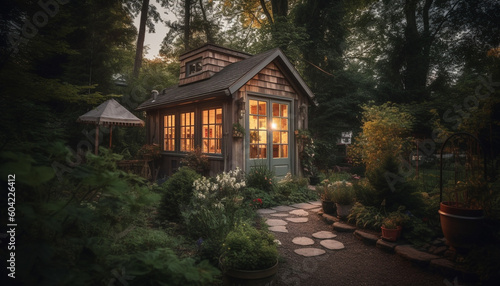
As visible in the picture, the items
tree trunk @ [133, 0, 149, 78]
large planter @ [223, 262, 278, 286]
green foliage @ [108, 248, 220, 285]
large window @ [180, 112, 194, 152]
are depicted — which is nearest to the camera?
green foliage @ [108, 248, 220, 285]

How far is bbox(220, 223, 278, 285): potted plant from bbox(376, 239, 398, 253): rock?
83.6 inches

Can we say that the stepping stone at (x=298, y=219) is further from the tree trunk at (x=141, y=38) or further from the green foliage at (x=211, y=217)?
the tree trunk at (x=141, y=38)

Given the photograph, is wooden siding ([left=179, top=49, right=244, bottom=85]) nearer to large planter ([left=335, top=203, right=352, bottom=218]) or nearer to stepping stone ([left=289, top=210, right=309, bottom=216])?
stepping stone ([left=289, top=210, right=309, bottom=216])

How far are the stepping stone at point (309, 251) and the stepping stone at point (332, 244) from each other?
0.75ft

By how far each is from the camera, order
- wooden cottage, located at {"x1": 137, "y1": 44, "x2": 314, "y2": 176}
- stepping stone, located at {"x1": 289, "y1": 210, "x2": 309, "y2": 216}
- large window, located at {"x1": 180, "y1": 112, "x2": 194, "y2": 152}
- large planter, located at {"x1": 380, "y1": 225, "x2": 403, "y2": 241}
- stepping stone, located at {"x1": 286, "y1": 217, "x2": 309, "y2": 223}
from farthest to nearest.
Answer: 1. large window, located at {"x1": 180, "y1": 112, "x2": 194, "y2": 152}
2. wooden cottage, located at {"x1": 137, "y1": 44, "x2": 314, "y2": 176}
3. stepping stone, located at {"x1": 289, "y1": 210, "x2": 309, "y2": 216}
4. stepping stone, located at {"x1": 286, "y1": 217, "x2": 309, "y2": 223}
5. large planter, located at {"x1": 380, "y1": 225, "x2": 403, "y2": 241}

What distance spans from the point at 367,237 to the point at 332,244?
635 millimetres

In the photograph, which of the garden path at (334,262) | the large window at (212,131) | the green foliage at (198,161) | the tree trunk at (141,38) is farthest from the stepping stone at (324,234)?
the tree trunk at (141,38)

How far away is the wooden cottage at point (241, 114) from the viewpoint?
7.77m

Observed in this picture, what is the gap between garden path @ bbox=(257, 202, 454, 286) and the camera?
313 cm

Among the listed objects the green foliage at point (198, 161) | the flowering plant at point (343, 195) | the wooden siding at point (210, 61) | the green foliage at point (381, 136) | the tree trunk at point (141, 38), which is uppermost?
the tree trunk at point (141, 38)

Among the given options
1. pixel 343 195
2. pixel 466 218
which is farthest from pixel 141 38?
pixel 466 218

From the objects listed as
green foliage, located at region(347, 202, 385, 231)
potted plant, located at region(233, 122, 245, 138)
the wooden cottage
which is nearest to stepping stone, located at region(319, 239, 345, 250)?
green foliage, located at region(347, 202, 385, 231)

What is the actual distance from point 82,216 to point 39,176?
1.09 feet

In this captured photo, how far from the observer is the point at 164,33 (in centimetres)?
1927
